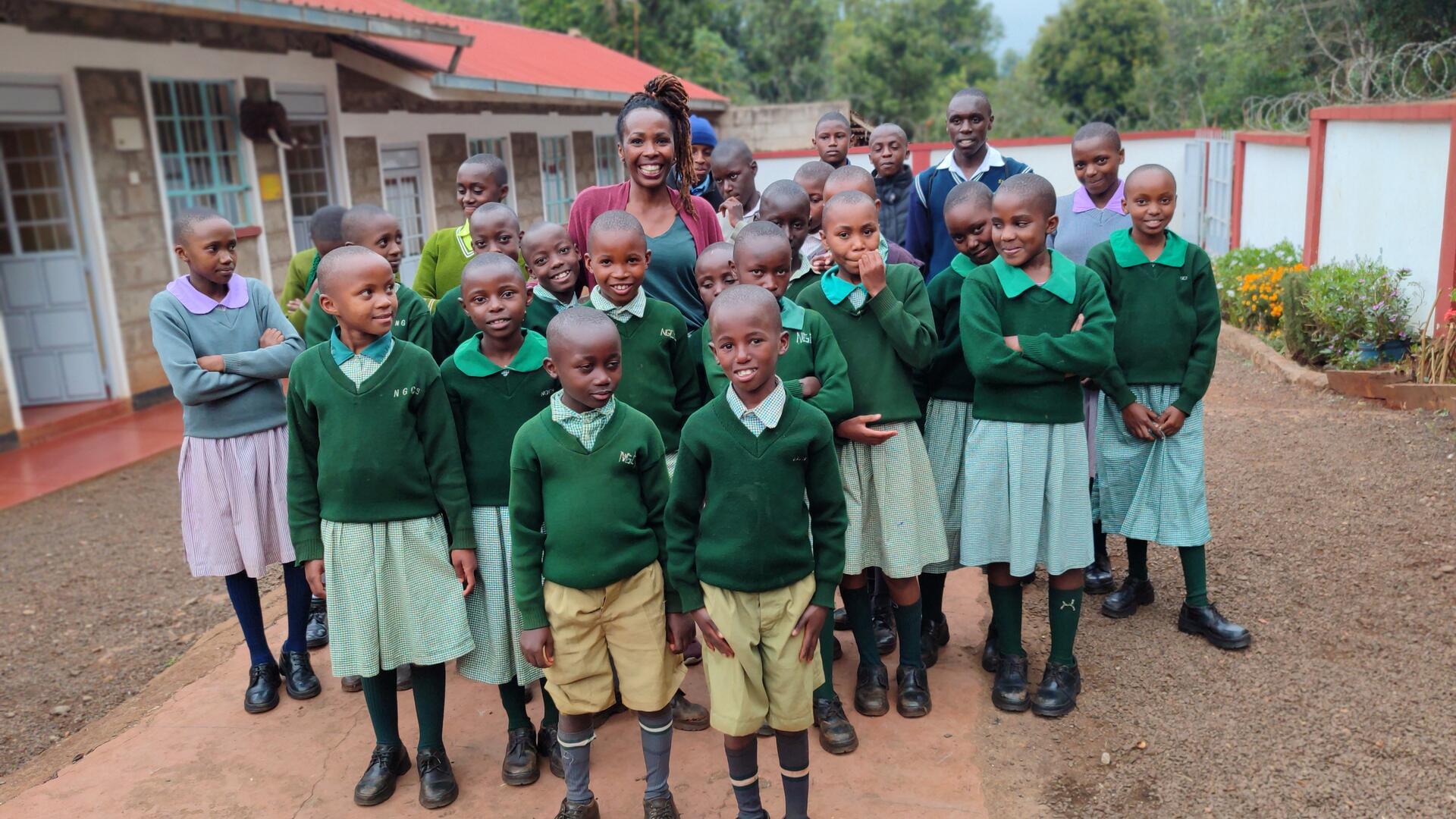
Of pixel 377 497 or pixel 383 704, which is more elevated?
pixel 377 497

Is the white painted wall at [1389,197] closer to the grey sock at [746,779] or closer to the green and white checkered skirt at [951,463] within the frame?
the green and white checkered skirt at [951,463]

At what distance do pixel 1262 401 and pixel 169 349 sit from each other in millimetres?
6311

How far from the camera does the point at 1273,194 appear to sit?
1044 cm

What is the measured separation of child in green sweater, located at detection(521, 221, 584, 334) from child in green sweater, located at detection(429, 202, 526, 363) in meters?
0.08

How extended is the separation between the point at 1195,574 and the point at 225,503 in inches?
→ 130

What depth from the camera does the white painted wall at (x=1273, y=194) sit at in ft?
31.5

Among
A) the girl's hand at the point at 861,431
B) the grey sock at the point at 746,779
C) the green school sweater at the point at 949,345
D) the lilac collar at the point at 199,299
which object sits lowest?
the grey sock at the point at 746,779

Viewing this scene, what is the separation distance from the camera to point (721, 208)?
4.51 meters

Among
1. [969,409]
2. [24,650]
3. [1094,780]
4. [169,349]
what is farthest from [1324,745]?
[24,650]

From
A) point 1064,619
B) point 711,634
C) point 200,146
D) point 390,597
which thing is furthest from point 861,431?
point 200,146

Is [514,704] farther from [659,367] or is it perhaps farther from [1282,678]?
[1282,678]

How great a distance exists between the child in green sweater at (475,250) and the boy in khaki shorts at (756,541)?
3.51 ft

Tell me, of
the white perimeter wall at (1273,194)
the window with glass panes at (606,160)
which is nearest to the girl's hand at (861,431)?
the white perimeter wall at (1273,194)

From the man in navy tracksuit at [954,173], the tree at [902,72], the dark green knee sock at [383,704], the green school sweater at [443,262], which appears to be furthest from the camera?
the tree at [902,72]
